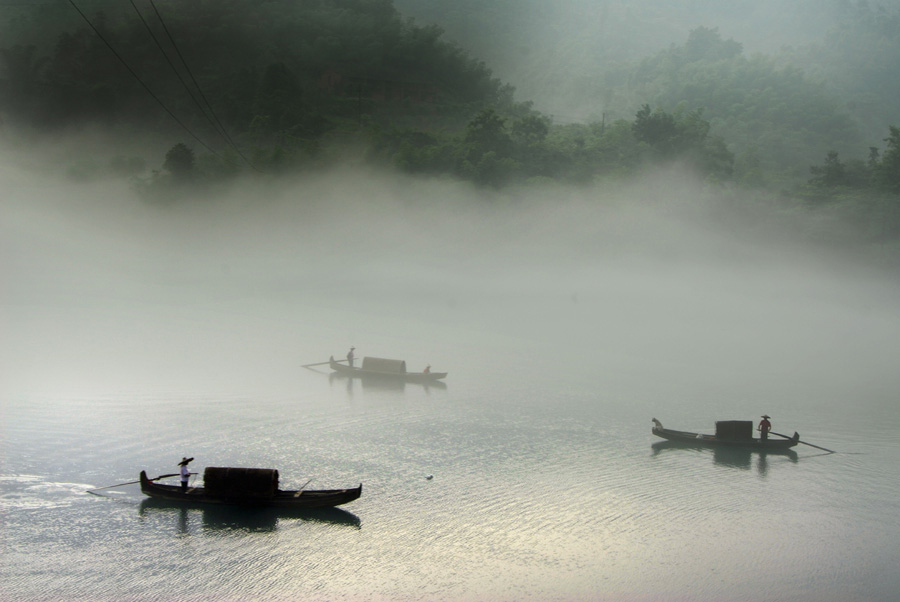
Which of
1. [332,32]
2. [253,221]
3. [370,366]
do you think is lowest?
[370,366]

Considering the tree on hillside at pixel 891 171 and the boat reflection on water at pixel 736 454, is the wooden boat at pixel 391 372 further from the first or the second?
the tree on hillside at pixel 891 171

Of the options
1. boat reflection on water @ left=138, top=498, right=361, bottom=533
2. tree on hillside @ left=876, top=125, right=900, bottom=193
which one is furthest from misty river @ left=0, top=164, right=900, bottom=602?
tree on hillside @ left=876, top=125, right=900, bottom=193

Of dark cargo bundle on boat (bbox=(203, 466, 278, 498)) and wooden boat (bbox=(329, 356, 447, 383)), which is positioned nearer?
dark cargo bundle on boat (bbox=(203, 466, 278, 498))

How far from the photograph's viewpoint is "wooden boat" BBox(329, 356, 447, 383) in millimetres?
31484

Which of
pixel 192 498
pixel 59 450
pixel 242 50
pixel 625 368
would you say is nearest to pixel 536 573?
pixel 192 498

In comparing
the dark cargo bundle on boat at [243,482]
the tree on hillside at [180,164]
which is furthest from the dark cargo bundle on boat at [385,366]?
the tree on hillside at [180,164]

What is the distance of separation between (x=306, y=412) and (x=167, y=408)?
174 inches

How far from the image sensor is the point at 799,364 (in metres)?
41.2

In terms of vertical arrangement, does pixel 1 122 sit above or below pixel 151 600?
above

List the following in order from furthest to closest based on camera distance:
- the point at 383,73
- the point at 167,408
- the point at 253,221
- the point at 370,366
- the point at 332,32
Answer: the point at 332,32
the point at 383,73
the point at 253,221
the point at 370,366
the point at 167,408

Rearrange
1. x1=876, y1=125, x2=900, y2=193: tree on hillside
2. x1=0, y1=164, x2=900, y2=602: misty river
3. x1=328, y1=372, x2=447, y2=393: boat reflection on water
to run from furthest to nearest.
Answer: x1=876, y1=125, x2=900, y2=193: tree on hillside → x1=328, y1=372, x2=447, y2=393: boat reflection on water → x1=0, y1=164, x2=900, y2=602: misty river

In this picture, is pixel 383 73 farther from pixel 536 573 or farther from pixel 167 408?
pixel 536 573

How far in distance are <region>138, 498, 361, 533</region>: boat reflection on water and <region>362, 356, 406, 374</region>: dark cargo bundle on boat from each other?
16.0 m

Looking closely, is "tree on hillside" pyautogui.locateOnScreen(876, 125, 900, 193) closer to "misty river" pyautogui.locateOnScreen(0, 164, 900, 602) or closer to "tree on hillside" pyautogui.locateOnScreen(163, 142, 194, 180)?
"misty river" pyautogui.locateOnScreen(0, 164, 900, 602)
